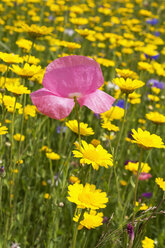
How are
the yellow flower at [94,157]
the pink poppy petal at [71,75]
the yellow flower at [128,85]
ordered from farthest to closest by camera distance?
1. the yellow flower at [128,85]
2. the yellow flower at [94,157]
3. the pink poppy petal at [71,75]

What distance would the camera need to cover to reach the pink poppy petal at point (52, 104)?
52 centimetres

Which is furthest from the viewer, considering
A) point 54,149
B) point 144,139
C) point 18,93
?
point 54,149

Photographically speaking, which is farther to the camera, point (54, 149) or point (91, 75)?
point (54, 149)

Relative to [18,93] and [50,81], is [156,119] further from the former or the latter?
[50,81]

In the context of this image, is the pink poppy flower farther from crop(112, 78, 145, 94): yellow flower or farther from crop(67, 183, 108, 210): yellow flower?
crop(112, 78, 145, 94): yellow flower

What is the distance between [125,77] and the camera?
0.93 meters

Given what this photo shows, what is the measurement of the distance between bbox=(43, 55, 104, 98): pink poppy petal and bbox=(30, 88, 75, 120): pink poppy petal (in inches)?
0.5

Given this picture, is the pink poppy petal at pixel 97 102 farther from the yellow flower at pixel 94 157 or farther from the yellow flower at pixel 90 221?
the yellow flower at pixel 90 221

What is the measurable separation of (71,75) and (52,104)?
58 mm

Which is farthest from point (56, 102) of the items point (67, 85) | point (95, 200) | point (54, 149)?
point (54, 149)

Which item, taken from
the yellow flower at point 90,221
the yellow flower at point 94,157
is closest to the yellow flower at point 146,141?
the yellow flower at point 94,157

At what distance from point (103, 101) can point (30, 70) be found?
1.29 feet

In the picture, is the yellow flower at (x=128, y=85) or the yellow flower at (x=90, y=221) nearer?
the yellow flower at (x=90, y=221)

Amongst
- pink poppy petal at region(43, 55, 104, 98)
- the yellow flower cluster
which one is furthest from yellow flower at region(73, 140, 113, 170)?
pink poppy petal at region(43, 55, 104, 98)
